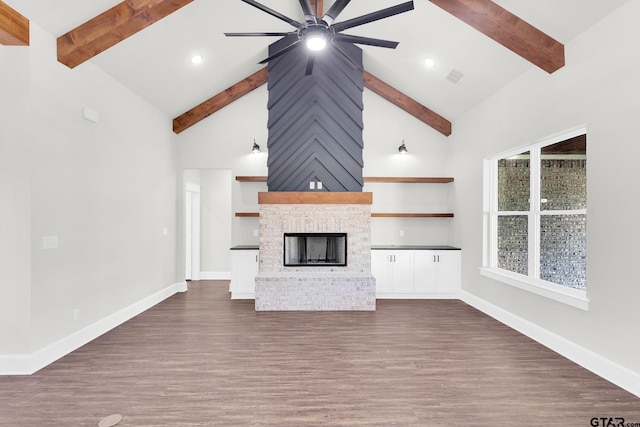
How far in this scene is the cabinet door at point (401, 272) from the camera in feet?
18.6

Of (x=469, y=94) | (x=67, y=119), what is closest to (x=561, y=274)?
(x=469, y=94)

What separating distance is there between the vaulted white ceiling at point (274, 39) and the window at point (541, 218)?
959mm

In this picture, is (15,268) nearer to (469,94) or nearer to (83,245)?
(83,245)

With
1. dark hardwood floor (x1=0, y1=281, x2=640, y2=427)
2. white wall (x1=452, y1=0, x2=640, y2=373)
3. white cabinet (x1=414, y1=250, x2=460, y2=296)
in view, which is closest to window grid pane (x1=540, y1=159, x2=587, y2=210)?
white wall (x1=452, y1=0, x2=640, y2=373)

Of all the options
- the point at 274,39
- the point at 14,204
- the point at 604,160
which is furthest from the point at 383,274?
the point at 14,204

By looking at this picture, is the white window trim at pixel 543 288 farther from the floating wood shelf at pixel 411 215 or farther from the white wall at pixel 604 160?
the floating wood shelf at pixel 411 215

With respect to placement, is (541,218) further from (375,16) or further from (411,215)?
(375,16)

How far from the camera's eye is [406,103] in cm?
598

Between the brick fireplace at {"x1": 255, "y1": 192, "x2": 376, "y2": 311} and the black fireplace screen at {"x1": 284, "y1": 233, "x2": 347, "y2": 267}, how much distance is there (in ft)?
0.33

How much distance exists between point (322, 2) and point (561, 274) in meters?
4.31

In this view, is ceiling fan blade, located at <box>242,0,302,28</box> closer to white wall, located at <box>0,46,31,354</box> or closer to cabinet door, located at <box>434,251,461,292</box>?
white wall, located at <box>0,46,31,354</box>

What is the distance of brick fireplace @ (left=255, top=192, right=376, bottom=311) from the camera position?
4.94 meters

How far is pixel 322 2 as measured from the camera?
4.38 m

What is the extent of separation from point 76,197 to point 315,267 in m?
3.09
